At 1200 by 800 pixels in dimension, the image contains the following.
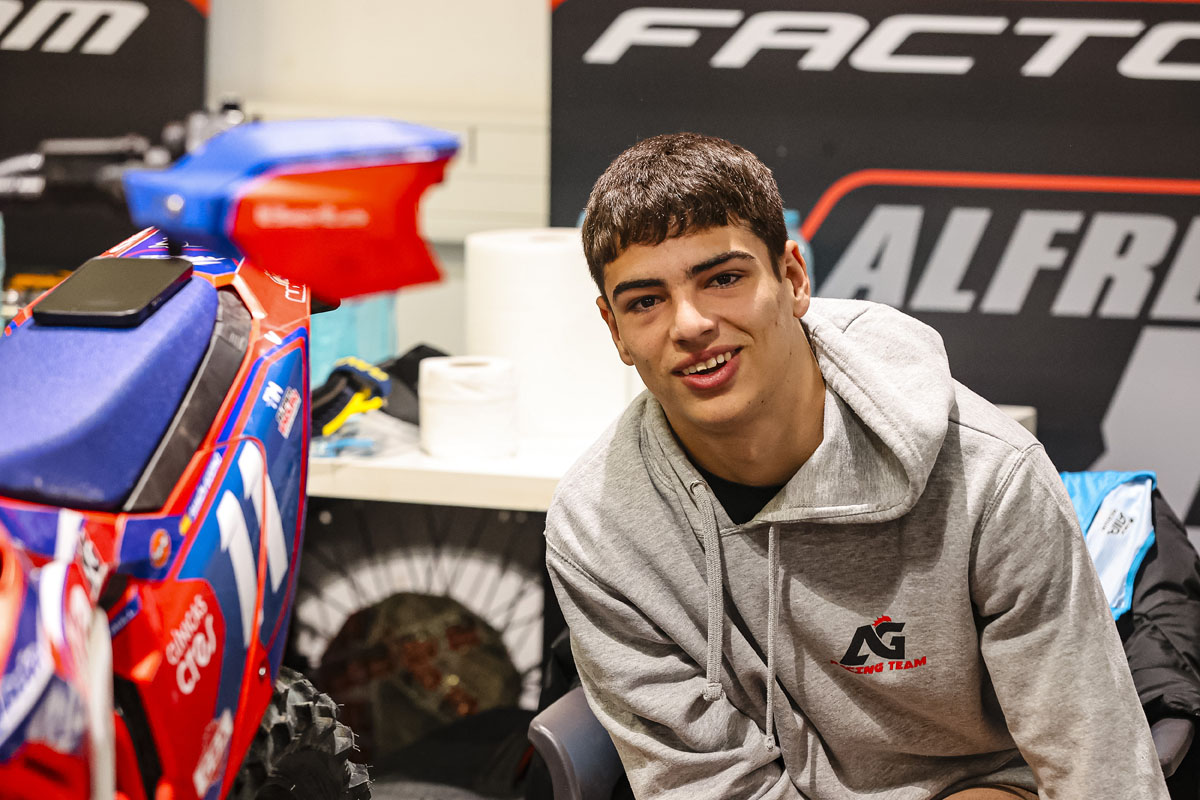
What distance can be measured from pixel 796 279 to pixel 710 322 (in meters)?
0.15

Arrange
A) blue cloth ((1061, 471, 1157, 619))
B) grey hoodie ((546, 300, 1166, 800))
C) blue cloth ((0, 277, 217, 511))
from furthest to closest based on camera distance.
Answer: blue cloth ((1061, 471, 1157, 619)) → grey hoodie ((546, 300, 1166, 800)) → blue cloth ((0, 277, 217, 511))

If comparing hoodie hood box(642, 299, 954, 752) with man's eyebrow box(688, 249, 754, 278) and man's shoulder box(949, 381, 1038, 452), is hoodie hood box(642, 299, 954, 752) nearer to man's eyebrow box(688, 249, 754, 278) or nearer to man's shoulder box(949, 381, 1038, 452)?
man's shoulder box(949, 381, 1038, 452)

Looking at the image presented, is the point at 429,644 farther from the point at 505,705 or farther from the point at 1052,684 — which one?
the point at 1052,684

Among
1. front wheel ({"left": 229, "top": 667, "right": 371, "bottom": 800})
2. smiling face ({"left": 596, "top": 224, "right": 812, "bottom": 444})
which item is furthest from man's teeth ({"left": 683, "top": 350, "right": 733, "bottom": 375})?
front wheel ({"left": 229, "top": 667, "right": 371, "bottom": 800})

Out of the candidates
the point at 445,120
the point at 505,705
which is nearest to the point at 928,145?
the point at 445,120

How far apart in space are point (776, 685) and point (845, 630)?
11 centimetres

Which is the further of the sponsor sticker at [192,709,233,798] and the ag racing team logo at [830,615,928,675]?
the ag racing team logo at [830,615,928,675]

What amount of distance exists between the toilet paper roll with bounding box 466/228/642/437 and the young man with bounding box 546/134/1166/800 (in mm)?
580

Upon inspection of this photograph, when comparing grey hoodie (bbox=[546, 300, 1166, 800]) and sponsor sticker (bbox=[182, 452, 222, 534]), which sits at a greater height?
sponsor sticker (bbox=[182, 452, 222, 534])

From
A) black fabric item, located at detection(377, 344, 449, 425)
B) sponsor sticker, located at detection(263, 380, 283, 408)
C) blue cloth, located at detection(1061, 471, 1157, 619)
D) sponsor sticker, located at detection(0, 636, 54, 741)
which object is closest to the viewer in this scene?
sponsor sticker, located at detection(0, 636, 54, 741)

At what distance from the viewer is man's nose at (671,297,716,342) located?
1122mm

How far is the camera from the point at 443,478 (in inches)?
69.7

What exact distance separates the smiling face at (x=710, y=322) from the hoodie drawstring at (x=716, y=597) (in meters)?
0.11

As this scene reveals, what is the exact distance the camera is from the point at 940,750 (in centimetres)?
126
